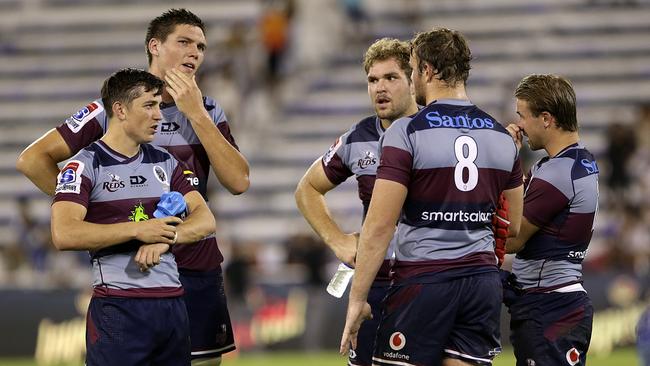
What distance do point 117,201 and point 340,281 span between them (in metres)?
1.26

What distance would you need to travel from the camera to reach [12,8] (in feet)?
69.4

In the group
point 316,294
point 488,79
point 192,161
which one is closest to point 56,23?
point 488,79

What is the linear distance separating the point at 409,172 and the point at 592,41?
14.3 m

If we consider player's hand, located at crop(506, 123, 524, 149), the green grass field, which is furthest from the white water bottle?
the green grass field

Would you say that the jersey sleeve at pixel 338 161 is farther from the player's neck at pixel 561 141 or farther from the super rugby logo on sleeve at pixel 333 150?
the player's neck at pixel 561 141

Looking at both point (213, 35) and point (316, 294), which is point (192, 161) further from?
point (213, 35)

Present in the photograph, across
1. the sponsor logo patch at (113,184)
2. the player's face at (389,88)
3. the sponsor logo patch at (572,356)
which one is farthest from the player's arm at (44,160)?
the sponsor logo patch at (572,356)

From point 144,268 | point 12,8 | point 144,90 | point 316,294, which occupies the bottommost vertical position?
point 316,294

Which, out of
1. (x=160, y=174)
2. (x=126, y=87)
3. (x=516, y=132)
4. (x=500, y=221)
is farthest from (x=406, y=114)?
(x=126, y=87)

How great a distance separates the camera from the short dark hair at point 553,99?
6191 millimetres

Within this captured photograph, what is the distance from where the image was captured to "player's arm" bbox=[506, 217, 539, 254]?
20.2 ft

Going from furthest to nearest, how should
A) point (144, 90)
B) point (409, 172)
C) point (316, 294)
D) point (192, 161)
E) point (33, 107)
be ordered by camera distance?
point (33, 107), point (316, 294), point (192, 161), point (144, 90), point (409, 172)

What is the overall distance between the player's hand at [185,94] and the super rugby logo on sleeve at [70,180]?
0.88 m

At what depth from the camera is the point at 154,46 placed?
22.1 feet
